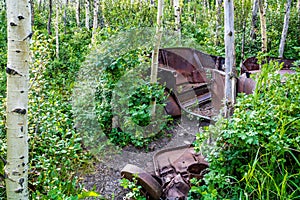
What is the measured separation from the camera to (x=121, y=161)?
4.69 metres

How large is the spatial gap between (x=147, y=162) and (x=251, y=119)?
2352 millimetres

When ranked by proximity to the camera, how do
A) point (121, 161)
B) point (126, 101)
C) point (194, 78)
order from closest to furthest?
1. point (121, 161)
2. point (126, 101)
3. point (194, 78)

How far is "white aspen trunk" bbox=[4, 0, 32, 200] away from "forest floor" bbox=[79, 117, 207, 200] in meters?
1.20

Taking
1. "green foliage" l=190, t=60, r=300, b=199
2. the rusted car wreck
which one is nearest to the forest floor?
the rusted car wreck

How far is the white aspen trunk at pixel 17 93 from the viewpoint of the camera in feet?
6.33

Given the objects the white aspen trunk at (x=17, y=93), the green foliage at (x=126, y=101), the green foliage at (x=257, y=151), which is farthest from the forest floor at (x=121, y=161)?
the green foliage at (x=257, y=151)

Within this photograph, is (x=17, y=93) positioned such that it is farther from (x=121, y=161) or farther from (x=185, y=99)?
(x=185, y=99)

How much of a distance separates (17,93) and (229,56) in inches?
95.0

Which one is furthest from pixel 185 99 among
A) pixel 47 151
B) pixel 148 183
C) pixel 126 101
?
pixel 47 151

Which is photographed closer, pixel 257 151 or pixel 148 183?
pixel 257 151

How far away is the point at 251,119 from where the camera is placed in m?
2.69

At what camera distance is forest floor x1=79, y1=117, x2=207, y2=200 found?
3980 mm

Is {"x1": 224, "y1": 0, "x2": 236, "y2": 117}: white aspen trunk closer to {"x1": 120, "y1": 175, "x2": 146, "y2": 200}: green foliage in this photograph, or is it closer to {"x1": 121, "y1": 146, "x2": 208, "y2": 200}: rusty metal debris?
{"x1": 121, "y1": 146, "x2": 208, "y2": 200}: rusty metal debris

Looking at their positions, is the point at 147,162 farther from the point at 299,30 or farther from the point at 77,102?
the point at 299,30
